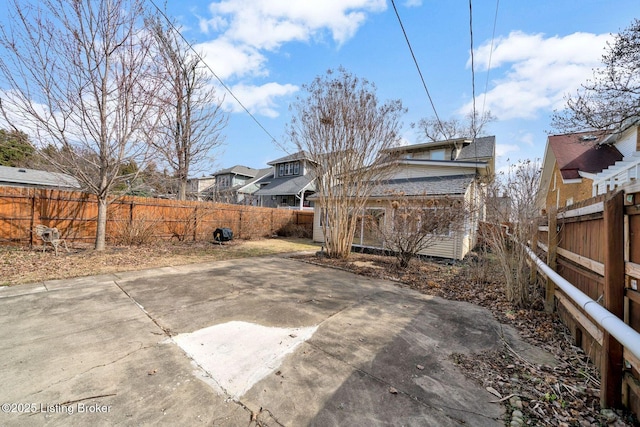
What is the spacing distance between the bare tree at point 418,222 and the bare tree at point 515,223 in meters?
1.54

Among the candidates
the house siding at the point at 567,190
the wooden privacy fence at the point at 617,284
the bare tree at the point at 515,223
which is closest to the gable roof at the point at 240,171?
the house siding at the point at 567,190

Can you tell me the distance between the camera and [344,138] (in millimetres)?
8242

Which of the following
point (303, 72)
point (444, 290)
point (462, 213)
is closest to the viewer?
point (444, 290)

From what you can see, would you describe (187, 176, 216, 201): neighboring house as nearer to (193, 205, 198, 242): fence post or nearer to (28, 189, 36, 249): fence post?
(193, 205, 198, 242): fence post

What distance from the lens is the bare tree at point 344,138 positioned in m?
8.07

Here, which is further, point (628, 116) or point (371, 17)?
point (628, 116)

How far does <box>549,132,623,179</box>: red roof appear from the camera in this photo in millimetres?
10188

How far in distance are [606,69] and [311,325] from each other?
33.6ft

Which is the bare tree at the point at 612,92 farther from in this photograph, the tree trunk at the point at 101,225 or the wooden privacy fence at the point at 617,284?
the tree trunk at the point at 101,225

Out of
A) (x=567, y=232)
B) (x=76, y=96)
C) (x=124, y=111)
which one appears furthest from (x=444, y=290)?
(x=76, y=96)

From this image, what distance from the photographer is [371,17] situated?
596 cm

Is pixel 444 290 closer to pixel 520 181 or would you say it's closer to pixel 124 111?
pixel 520 181

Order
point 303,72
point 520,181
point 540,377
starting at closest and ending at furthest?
1. point 540,377
2. point 520,181
3. point 303,72

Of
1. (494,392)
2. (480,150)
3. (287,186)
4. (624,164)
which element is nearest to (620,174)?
(624,164)
